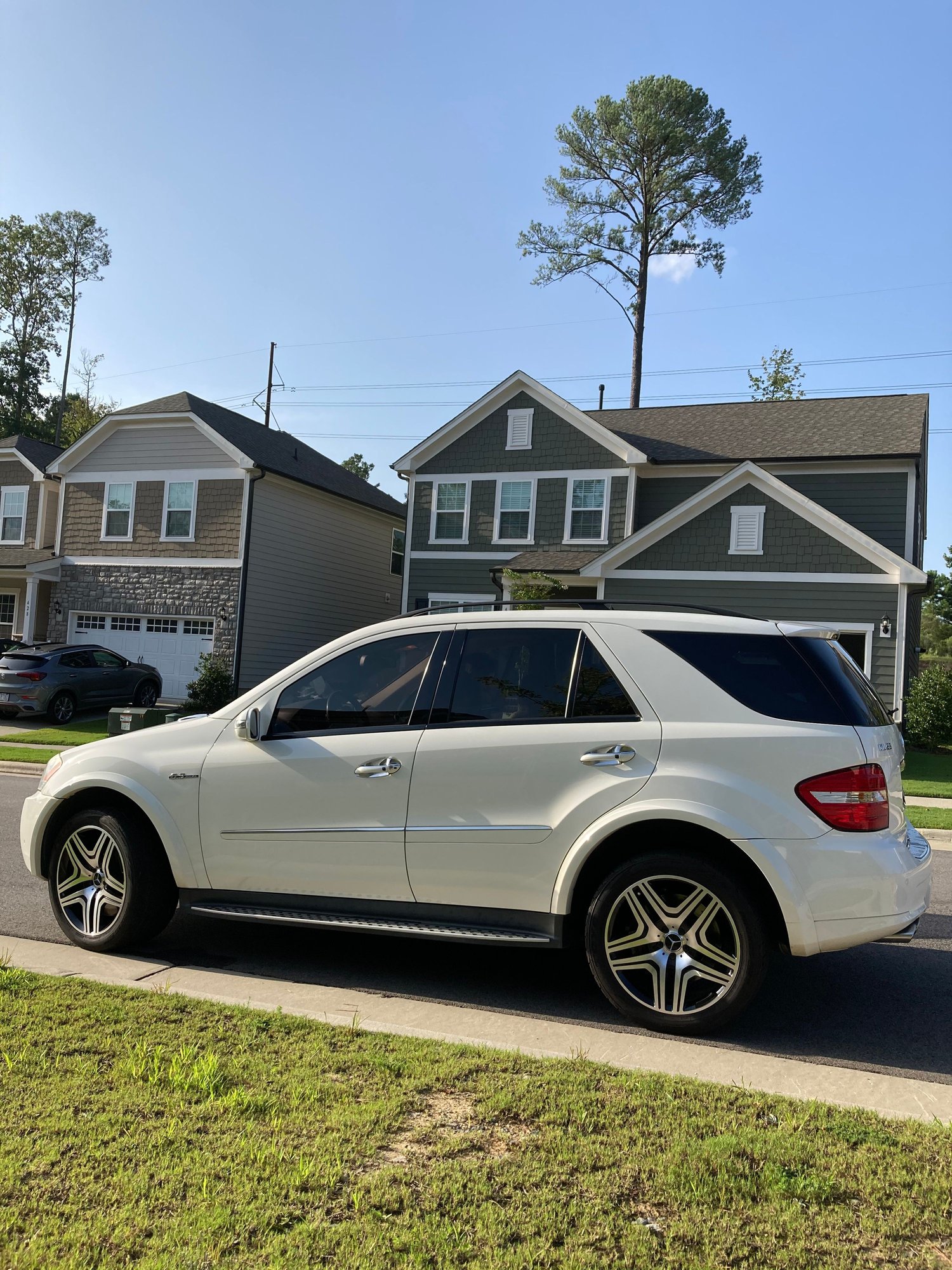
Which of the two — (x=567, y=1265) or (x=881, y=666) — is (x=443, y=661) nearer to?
(x=567, y=1265)

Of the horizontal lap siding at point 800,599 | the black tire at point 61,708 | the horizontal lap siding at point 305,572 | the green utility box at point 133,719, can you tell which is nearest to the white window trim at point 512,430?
the horizontal lap siding at point 800,599

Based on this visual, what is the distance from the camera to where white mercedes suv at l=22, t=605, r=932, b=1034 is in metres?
4.35

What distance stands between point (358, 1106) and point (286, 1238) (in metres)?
0.81

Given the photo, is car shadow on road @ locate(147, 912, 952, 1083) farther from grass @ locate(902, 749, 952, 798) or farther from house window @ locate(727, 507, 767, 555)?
house window @ locate(727, 507, 767, 555)

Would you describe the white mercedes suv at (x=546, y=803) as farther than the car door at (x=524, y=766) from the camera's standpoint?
No

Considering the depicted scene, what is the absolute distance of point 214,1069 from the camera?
3605 millimetres

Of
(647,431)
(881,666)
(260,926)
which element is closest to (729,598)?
(881,666)

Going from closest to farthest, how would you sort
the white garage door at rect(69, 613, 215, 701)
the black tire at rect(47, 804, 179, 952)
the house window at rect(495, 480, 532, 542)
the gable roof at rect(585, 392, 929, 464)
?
1. the black tire at rect(47, 804, 179, 952)
2. the gable roof at rect(585, 392, 929, 464)
3. the house window at rect(495, 480, 532, 542)
4. the white garage door at rect(69, 613, 215, 701)

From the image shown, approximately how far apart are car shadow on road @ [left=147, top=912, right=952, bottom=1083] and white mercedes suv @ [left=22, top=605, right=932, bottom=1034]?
38 cm

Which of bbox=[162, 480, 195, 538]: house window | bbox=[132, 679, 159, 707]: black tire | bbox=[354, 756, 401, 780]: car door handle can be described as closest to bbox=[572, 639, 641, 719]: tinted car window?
bbox=[354, 756, 401, 780]: car door handle

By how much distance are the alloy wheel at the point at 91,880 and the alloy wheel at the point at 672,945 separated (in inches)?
109

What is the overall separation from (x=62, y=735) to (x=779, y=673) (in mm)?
17376

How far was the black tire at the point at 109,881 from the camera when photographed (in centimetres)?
546

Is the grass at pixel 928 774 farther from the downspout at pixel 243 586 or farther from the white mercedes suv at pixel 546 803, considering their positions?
the downspout at pixel 243 586
